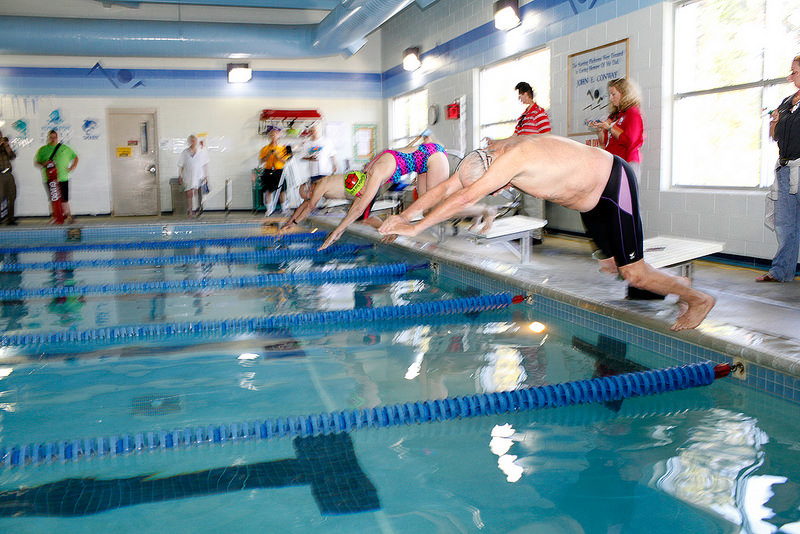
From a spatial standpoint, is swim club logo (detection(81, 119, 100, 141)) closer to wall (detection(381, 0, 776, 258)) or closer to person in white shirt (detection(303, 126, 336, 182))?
person in white shirt (detection(303, 126, 336, 182))

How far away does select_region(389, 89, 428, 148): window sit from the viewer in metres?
14.4

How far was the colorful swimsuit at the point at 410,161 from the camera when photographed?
7109mm

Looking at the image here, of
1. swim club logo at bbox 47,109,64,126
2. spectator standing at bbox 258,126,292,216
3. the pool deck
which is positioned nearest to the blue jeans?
the pool deck

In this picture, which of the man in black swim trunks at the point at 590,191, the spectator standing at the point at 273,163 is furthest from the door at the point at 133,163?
the man in black swim trunks at the point at 590,191

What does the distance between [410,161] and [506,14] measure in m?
3.60

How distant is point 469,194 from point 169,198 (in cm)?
1309

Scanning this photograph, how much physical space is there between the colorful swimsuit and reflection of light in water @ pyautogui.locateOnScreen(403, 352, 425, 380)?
9.76 ft

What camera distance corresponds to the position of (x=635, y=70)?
7.74 metres

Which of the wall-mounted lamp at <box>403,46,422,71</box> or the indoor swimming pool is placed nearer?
the indoor swimming pool

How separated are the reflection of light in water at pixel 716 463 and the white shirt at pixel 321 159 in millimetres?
10004

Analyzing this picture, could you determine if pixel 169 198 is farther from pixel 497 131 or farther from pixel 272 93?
pixel 497 131

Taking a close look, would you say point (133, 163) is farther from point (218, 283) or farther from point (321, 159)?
point (218, 283)

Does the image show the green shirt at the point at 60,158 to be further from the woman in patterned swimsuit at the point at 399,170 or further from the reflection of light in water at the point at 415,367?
the reflection of light in water at the point at 415,367

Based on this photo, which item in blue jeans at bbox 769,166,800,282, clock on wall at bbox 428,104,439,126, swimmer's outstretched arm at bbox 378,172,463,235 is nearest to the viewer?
swimmer's outstretched arm at bbox 378,172,463,235
